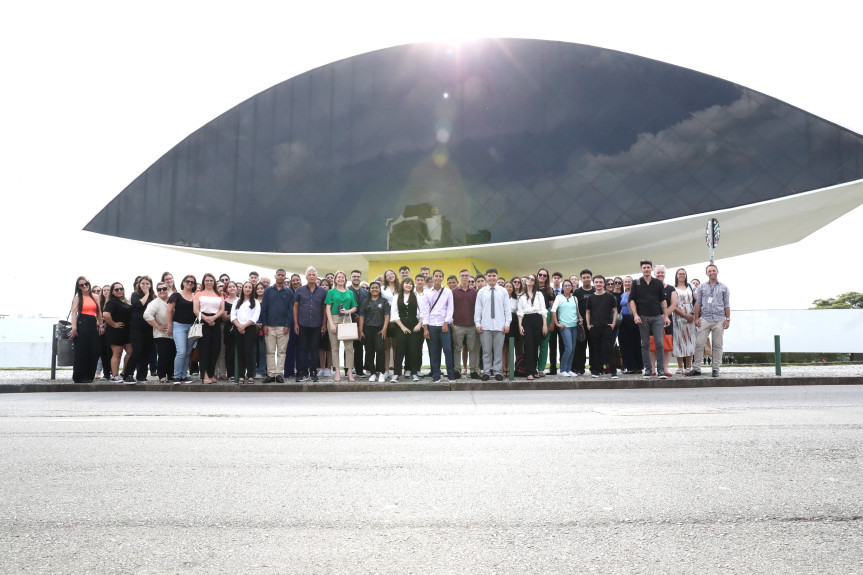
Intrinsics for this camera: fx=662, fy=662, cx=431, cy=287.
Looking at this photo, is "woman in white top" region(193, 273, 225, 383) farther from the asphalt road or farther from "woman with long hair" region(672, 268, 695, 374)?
"woman with long hair" region(672, 268, 695, 374)

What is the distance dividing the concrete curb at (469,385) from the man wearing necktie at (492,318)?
52 cm

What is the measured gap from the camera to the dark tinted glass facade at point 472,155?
27.0 meters

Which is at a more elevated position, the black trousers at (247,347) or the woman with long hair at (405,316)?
the woman with long hair at (405,316)

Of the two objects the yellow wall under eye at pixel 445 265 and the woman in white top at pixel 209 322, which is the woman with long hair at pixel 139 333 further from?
the yellow wall under eye at pixel 445 265

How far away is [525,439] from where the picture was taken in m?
5.28

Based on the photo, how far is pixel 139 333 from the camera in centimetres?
1182

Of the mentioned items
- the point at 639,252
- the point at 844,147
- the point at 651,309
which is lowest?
the point at 651,309

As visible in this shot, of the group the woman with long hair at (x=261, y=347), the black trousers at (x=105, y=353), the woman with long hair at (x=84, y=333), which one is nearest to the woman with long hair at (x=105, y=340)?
the black trousers at (x=105, y=353)

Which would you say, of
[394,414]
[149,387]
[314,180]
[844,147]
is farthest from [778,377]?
[314,180]

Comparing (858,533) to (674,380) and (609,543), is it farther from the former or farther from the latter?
(674,380)

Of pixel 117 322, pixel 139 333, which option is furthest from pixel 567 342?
pixel 117 322

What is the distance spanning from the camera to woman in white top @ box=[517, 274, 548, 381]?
11.6 m

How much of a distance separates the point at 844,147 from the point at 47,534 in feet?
96.8

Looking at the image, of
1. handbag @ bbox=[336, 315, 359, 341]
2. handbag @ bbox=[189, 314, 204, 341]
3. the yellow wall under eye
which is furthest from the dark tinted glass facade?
handbag @ bbox=[189, 314, 204, 341]
